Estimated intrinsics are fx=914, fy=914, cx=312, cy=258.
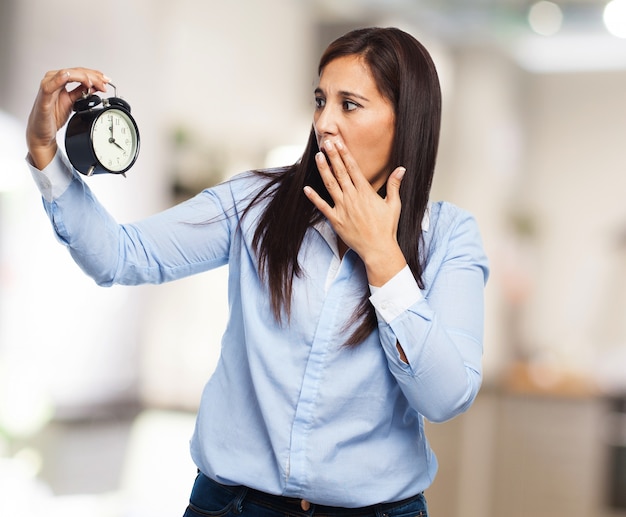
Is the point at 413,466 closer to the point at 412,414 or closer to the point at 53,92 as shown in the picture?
the point at 412,414

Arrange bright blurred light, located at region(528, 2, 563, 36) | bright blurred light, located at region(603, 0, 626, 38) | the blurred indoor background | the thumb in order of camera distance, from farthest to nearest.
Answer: bright blurred light, located at region(528, 2, 563, 36), bright blurred light, located at region(603, 0, 626, 38), the blurred indoor background, the thumb

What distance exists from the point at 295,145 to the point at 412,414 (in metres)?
3.49

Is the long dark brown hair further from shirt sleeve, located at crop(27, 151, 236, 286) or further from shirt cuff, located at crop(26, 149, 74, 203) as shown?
shirt cuff, located at crop(26, 149, 74, 203)

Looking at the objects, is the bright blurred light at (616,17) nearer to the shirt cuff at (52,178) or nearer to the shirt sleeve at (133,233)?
the shirt sleeve at (133,233)

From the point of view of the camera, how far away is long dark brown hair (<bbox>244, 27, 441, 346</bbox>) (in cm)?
127

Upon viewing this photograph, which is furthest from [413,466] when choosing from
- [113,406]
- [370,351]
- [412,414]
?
[113,406]

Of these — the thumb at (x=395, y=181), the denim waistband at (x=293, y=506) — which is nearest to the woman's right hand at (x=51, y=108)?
the thumb at (x=395, y=181)

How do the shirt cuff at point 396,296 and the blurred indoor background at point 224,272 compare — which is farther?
the blurred indoor background at point 224,272

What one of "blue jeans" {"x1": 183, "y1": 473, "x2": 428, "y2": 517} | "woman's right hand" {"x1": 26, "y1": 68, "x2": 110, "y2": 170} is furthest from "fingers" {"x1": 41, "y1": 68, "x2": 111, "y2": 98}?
"blue jeans" {"x1": 183, "y1": 473, "x2": 428, "y2": 517}

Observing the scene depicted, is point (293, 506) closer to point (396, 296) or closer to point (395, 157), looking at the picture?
point (396, 296)

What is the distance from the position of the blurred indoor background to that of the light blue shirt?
201 centimetres

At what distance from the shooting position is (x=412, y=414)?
1283 mm

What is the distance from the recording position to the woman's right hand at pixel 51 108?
112 cm

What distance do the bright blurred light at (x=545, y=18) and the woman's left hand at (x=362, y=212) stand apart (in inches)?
168
